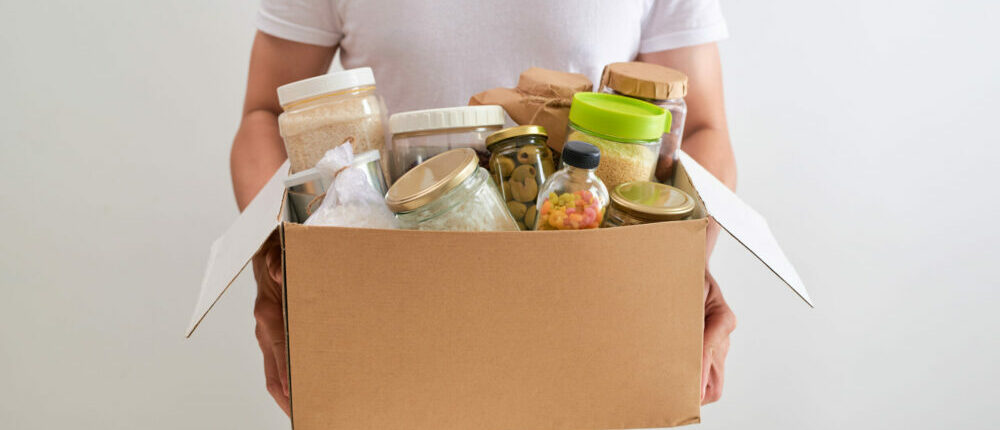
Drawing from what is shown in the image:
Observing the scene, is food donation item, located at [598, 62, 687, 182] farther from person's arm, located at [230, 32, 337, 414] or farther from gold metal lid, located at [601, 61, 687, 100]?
person's arm, located at [230, 32, 337, 414]

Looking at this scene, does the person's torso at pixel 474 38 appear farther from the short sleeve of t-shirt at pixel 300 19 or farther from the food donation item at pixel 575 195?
the food donation item at pixel 575 195

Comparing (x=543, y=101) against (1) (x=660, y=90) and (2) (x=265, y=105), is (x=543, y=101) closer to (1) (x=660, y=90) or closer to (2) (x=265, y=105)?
(1) (x=660, y=90)

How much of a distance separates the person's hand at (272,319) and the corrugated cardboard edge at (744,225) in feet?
1.09

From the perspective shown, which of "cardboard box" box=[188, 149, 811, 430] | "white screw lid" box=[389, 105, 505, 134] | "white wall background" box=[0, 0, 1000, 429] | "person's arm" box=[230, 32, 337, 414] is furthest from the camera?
"white wall background" box=[0, 0, 1000, 429]

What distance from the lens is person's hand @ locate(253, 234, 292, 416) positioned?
1.66 feet

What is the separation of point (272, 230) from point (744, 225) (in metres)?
0.34

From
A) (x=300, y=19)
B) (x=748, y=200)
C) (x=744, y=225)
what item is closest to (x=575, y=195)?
(x=744, y=225)

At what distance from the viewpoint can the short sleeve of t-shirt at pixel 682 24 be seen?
0.88m

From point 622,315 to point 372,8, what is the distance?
1.97 feet

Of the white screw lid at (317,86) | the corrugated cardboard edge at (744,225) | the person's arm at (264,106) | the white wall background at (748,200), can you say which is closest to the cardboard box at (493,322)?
the corrugated cardboard edge at (744,225)

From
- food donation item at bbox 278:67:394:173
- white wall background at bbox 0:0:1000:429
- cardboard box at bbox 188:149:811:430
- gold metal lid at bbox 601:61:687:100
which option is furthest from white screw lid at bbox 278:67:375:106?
white wall background at bbox 0:0:1000:429

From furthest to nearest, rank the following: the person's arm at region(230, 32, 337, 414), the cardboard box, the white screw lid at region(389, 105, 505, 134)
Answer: the person's arm at region(230, 32, 337, 414) < the white screw lid at region(389, 105, 505, 134) < the cardboard box

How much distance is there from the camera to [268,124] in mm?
901

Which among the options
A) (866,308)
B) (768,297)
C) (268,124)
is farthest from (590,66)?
(866,308)
